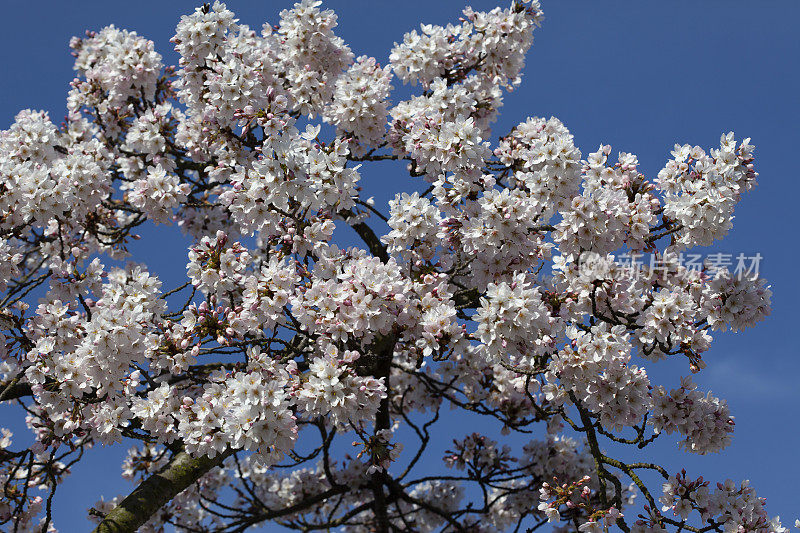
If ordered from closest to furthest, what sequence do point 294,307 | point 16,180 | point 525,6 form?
point 294,307 < point 16,180 < point 525,6

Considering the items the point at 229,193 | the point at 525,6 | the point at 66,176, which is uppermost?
the point at 525,6

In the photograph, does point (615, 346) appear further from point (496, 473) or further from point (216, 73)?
point (216, 73)

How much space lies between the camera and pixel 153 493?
6.87 m

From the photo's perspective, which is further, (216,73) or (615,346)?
(216,73)

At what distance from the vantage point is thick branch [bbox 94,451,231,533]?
259 inches

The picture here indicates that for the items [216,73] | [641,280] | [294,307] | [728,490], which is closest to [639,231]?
[641,280]

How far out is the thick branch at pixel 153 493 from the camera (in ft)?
21.6

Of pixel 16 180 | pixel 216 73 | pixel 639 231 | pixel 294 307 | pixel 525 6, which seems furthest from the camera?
pixel 525 6

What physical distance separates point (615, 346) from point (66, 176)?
5.69 metres

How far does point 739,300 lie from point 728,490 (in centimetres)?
179

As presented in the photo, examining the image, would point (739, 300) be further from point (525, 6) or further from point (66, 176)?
point (66, 176)

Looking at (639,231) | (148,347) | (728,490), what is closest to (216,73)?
(148,347)

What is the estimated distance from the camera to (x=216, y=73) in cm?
809

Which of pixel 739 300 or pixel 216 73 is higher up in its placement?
pixel 216 73
